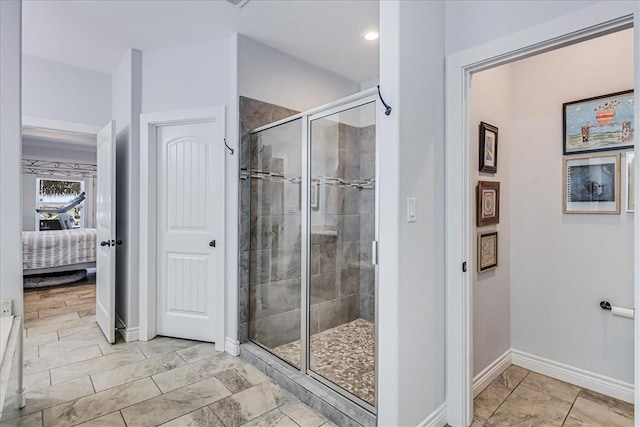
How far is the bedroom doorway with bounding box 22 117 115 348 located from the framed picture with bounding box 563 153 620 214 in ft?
12.7

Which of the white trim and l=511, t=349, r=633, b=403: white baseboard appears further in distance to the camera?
the white trim

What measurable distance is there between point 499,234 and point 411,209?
120cm

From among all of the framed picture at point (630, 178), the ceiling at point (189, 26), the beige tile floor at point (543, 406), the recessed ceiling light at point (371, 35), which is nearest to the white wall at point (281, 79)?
the ceiling at point (189, 26)

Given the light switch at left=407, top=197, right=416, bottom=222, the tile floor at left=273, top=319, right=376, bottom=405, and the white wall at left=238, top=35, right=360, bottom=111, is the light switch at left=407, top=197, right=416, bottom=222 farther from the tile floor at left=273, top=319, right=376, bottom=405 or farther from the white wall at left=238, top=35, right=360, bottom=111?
the white wall at left=238, top=35, right=360, bottom=111

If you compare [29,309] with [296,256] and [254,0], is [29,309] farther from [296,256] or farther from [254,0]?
[254,0]

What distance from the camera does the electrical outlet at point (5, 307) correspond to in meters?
1.84

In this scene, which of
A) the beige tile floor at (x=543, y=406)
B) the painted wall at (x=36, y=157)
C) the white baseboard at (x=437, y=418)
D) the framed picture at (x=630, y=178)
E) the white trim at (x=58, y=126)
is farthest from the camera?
the painted wall at (x=36, y=157)

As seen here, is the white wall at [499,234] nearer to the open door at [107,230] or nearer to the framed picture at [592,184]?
the framed picture at [592,184]

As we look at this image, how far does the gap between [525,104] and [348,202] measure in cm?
156

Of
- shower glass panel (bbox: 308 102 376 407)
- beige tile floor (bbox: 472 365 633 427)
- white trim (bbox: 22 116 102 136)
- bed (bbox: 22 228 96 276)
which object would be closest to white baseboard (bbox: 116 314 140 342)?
shower glass panel (bbox: 308 102 376 407)

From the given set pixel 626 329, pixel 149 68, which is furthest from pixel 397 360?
pixel 149 68

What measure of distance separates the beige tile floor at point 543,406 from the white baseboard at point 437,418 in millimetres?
197

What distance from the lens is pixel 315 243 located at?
8.49 feet

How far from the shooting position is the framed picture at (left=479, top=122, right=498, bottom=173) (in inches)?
90.4
